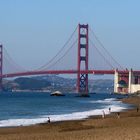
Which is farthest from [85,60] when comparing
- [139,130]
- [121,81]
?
[139,130]

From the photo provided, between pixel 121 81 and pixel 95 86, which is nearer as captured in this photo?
pixel 121 81

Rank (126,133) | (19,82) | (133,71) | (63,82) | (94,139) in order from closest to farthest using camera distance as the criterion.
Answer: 1. (94,139)
2. (126,133)
3. (133,71)
4. (19,82)
5. (63,82)

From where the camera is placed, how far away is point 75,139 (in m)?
15.9

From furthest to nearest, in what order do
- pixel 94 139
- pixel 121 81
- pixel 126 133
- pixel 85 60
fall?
pixel 121 81, pixel 85 60, pixel 126 133, pixel 94 139

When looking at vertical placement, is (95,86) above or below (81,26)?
below

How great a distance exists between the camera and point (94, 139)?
50.8 ft

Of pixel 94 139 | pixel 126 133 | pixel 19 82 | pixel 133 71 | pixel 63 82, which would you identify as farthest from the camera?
pixel 63 82

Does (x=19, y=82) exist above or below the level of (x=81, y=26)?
below

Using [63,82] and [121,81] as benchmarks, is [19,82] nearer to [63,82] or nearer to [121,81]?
[63,82]

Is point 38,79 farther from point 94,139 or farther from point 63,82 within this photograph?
point 94,139

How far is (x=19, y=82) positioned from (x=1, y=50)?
47581mm

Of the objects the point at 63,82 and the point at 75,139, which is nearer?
the point at 75,139

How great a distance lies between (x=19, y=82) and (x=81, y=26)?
6543 cm

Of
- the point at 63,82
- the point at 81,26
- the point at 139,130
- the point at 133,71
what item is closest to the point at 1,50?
the point at 81,26
